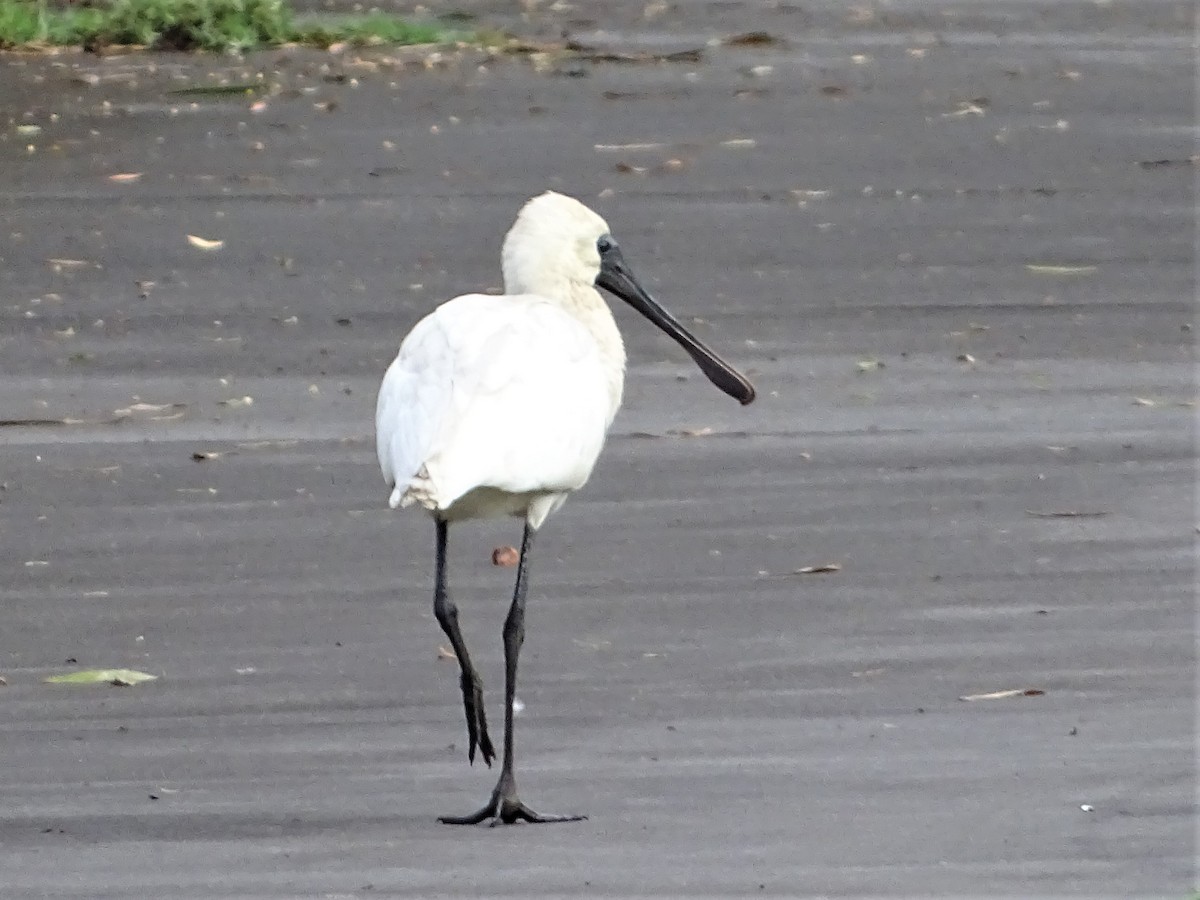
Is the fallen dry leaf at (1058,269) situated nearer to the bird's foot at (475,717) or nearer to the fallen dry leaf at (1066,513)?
the fallen dry leaf at (1066,513)

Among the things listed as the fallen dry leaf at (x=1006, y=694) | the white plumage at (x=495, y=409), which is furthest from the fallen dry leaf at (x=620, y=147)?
the fallen dry leaf at (x=1006, y=694)

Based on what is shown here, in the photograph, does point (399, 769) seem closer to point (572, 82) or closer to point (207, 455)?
point (207, 455)

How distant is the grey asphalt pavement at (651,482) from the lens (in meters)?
6.67

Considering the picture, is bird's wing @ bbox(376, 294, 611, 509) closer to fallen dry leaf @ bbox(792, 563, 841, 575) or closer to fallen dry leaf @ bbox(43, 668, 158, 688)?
fallen dry leaf @ bbox(43, 668, 158, 688)

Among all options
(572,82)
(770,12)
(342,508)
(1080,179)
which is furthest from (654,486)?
(770,12)

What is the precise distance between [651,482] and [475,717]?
3.39 meters

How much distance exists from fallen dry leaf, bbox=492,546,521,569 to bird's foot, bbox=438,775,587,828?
2621 mm

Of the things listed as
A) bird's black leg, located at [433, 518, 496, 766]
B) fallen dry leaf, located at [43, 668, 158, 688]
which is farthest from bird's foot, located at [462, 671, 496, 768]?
fallen dry leaf, located at [43, 668, 158, 688]

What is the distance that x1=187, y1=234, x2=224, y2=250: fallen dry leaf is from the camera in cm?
1442

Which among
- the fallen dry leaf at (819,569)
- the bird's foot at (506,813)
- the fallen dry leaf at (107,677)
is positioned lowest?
the fallen dry leaf at (819,569)

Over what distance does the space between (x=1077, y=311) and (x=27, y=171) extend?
5.62 meters

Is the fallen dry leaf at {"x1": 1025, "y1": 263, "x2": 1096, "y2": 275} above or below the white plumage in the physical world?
A: below

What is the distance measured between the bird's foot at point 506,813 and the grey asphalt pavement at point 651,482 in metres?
0.07

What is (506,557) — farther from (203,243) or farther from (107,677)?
(203,243)
